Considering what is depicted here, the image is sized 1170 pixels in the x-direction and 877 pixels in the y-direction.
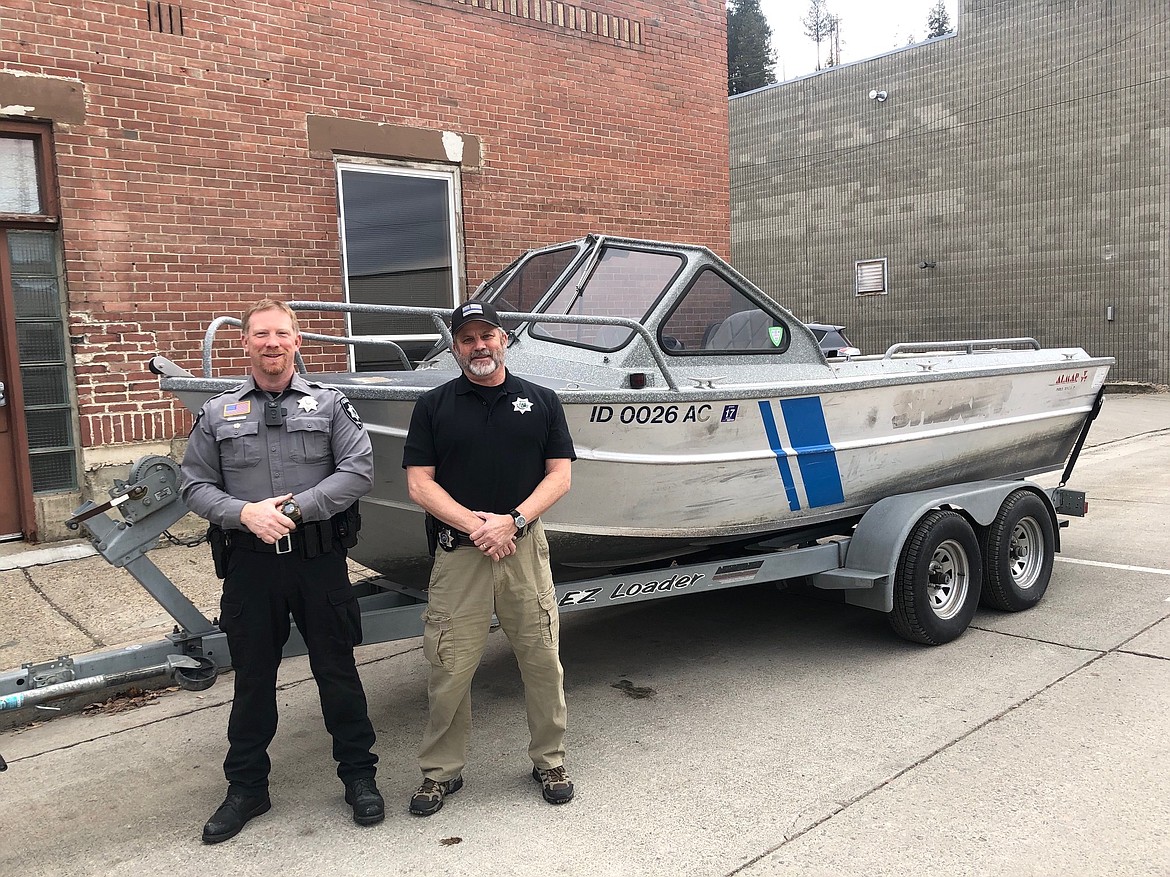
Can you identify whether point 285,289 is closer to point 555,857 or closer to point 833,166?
point 555,857

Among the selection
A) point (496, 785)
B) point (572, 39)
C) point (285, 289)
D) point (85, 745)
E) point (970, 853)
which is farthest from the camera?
point (572, 39)

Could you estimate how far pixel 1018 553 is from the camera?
5867mm

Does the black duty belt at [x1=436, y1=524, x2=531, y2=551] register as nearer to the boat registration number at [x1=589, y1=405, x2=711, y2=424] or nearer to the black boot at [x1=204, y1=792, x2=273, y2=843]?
the boat registration number at [x1=589, y1=405, x2=711, y2=424]

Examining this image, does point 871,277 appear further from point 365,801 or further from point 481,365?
point 365,801

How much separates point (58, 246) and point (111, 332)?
673 mm

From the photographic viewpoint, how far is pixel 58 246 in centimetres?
677

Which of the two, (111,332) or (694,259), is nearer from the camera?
(694,259)

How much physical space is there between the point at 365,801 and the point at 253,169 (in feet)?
18.1

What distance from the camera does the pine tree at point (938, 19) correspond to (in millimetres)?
59875

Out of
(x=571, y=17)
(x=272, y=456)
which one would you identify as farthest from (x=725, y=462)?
(x=571, y=17)

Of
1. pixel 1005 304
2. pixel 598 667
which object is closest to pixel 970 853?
pixel 598 667

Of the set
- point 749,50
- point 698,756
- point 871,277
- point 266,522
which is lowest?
point 698,756

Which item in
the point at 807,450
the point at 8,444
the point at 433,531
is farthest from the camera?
the point at 8,444

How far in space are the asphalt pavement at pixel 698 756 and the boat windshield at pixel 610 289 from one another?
1.77 metres
